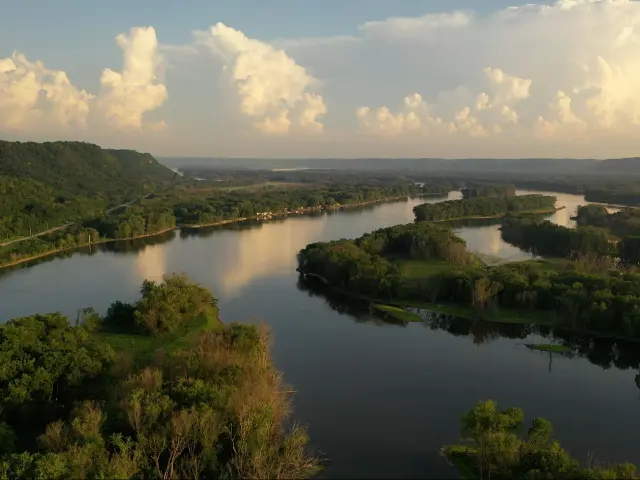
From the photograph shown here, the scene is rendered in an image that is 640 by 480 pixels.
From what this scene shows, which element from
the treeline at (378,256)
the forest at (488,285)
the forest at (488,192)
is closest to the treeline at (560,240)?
the forest at (488,285)

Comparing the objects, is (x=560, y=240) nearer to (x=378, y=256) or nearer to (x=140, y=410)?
(x=378, y=256)

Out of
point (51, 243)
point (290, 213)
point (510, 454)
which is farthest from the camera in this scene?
point (290, 213)

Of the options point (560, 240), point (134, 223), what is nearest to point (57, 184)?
point (134, 223)

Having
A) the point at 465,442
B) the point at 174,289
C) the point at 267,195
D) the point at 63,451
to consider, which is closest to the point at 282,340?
the point at 174,289

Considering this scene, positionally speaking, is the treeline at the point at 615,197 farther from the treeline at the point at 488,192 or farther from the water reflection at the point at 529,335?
the water reflection at the point at 529,335

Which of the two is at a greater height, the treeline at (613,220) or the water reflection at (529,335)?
the treeline at (613,220)
